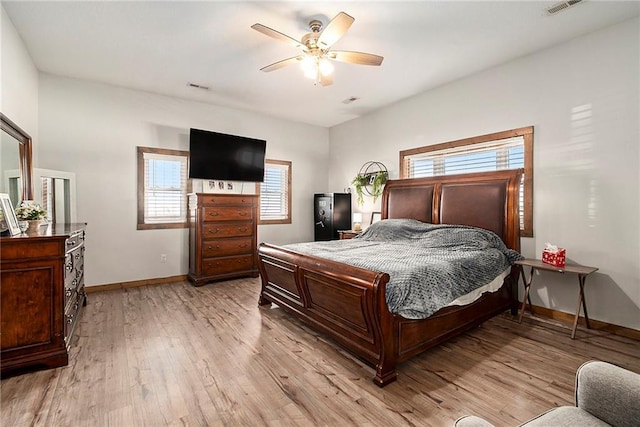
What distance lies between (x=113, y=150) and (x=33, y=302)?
9.41ft

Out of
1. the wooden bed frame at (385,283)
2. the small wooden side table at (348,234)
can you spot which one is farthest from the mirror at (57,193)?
the small wooden side table at (348,234)

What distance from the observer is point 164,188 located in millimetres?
4820

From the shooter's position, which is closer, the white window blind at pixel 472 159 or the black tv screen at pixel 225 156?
the white window blind at pixel 472 159

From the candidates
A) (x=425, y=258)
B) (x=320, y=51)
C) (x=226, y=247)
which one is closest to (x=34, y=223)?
(x=226, y=247)

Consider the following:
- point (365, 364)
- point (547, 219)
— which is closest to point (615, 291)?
point (547, 219)

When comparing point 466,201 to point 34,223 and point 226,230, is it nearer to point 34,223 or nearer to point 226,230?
point 226,230

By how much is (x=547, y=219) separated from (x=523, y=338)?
1.37 metres

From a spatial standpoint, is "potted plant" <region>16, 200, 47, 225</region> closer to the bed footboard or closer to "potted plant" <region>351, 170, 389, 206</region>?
the bed footboard

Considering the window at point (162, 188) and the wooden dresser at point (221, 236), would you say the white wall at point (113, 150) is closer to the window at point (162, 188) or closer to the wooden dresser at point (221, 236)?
the window at point (162, 188)

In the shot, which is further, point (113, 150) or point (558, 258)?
point (113, 150)

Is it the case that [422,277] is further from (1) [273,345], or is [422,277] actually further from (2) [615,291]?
(2) [615,291]

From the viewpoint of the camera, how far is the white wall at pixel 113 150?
160 inches

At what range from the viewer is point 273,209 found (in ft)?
19.7

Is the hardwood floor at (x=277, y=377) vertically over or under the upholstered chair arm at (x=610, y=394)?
under
